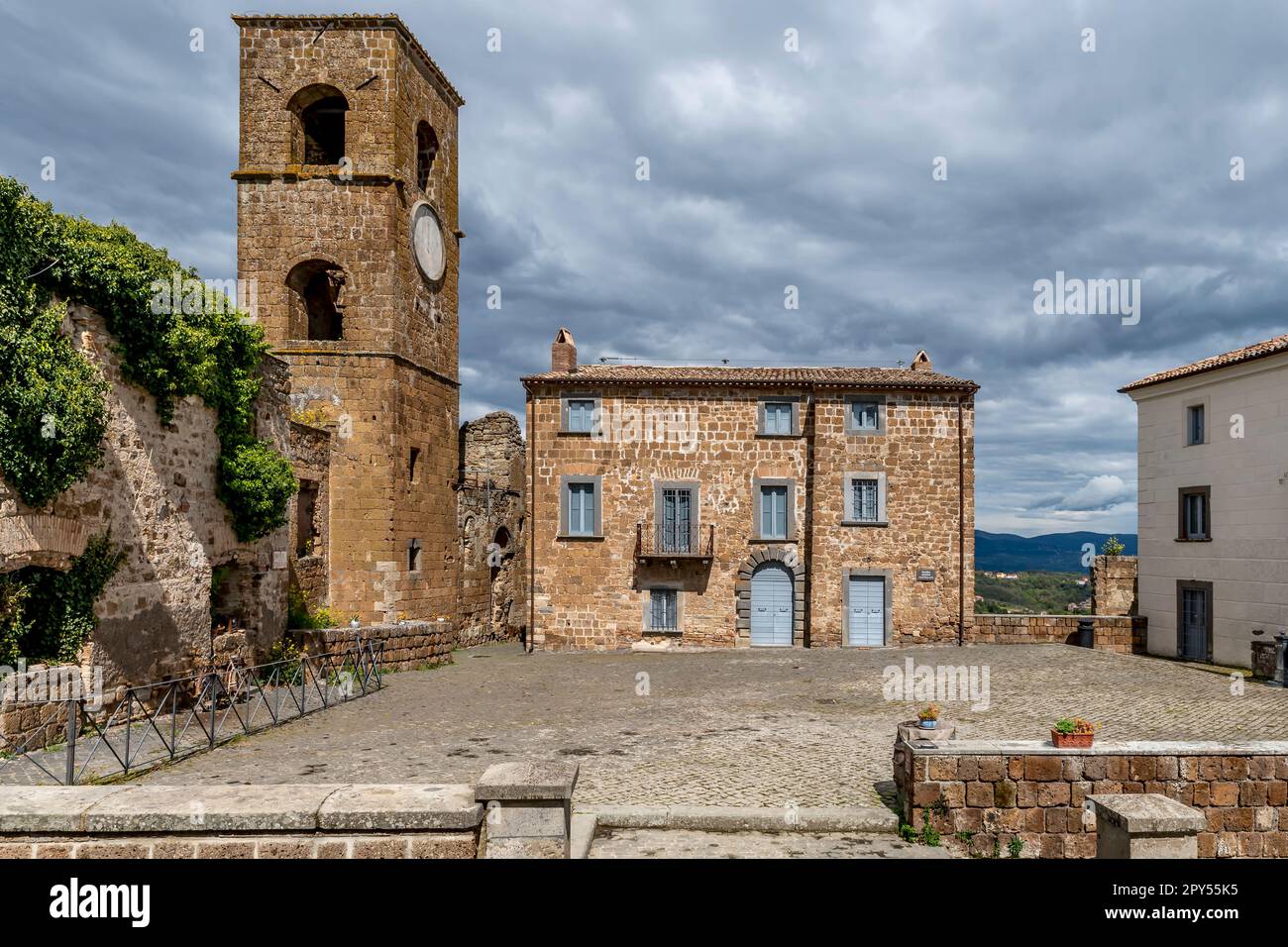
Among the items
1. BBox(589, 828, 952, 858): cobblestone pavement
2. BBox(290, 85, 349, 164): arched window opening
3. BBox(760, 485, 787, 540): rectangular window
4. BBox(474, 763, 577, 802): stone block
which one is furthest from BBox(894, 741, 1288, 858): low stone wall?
BBox(290, 85, 349, 164): arched window opening

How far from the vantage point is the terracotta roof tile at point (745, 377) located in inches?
901

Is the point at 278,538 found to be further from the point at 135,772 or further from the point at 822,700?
the point at 822,700

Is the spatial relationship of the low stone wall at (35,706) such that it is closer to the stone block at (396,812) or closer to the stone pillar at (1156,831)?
the stone block at (396,812)

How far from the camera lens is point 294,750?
1056 cm

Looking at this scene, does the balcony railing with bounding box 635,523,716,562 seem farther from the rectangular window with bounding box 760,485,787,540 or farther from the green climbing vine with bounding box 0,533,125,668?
the green climbing vine with bounding box 0,533,125,668

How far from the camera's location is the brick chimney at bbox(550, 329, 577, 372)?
23.8 metres

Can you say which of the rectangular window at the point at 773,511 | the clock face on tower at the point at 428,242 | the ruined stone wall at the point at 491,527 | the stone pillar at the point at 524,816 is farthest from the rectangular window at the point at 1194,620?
the clock face on tower at the point at 428,242

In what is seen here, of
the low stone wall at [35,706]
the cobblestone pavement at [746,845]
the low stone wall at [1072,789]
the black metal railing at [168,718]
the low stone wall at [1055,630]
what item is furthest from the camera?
the low stone wall at [1055,630]

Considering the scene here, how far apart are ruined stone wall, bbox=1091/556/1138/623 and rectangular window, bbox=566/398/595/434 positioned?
1631 centimetres

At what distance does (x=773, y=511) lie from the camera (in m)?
23.2

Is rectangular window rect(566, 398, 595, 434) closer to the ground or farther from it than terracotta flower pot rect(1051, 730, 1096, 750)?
farther from it

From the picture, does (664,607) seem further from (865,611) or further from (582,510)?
(865,611)

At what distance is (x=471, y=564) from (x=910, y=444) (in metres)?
14.2

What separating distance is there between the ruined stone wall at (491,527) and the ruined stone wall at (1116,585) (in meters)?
18.2
